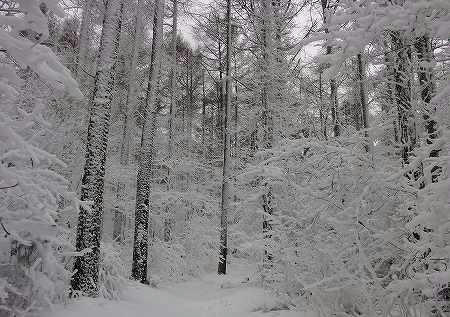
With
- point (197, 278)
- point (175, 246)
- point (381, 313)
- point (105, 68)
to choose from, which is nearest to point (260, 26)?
point (105, 68)

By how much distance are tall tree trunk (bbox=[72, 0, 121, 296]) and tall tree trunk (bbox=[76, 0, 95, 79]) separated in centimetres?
90

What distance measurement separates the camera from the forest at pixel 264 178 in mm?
3000

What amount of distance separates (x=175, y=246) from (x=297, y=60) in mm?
8035

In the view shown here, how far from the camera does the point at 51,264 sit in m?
4.88

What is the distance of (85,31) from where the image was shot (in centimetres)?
1089

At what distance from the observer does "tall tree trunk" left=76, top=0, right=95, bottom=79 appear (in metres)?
8.20

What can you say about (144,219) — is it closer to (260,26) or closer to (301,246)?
(301,246)

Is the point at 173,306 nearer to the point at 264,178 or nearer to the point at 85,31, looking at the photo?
the point at 264,178

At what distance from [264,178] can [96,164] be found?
364 centimetres

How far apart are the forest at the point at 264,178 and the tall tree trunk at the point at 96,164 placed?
29 mm

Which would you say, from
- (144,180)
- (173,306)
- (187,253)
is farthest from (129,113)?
(173,306)

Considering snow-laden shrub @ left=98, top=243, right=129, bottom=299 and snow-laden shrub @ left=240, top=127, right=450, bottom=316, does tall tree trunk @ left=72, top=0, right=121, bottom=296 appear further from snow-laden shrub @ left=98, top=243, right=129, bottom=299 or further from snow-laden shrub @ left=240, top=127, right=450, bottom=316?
snow-laden shrub @ left=240, top=127, right=450, bottom=316

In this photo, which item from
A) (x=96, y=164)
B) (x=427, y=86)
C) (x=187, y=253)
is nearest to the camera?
(x=427, y=86)

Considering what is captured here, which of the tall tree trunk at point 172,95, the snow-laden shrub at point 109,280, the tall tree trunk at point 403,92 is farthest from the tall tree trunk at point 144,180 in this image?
the tall tree trunk at point 403,92
